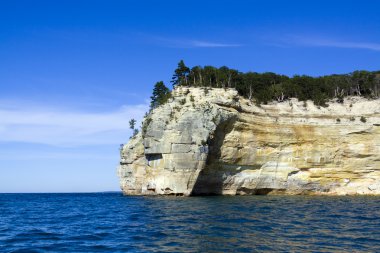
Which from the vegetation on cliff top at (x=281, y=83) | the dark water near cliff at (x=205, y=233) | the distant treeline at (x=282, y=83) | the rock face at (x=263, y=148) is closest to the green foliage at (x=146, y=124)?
the rock face at (x=263, y=148)

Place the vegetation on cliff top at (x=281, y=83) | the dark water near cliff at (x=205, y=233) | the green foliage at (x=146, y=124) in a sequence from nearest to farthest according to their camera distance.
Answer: the dark water near cliff at (x=205, y=233)
the green foliage at (x=146, y=124)
the vegetation on cliff top at (x=281, y=83)

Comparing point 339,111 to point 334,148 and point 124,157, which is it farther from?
point 124,157

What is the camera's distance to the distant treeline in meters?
62.6

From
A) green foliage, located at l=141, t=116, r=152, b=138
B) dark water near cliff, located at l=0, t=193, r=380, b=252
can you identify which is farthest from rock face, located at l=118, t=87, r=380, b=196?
dark water near cliff, located at l=0, t=193, r=380, b=252

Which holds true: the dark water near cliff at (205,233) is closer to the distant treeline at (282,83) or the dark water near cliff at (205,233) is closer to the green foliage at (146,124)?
the green foliage at (146,124)

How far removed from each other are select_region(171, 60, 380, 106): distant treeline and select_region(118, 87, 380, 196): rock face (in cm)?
594

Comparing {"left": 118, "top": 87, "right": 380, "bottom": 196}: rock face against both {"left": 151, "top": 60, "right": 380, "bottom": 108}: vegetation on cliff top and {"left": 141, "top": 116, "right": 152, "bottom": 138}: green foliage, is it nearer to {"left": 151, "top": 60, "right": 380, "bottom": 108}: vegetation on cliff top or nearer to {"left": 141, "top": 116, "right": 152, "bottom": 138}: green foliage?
{"left": 141, "top": 116, "right": 152, "bottom": 138}: green foliage

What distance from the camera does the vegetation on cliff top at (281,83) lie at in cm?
6250

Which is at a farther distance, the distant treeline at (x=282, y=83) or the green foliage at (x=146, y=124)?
the distant treeline at (x=282, y=83)

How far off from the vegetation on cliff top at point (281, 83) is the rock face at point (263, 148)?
5767mm

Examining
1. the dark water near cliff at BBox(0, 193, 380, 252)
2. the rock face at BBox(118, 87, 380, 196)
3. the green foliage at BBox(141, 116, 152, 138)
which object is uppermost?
the green foliage at BBox(141, 116, 152, 138)

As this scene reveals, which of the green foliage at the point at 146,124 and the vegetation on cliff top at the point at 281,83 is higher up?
the vegetation on cliff top at the point at 281,83

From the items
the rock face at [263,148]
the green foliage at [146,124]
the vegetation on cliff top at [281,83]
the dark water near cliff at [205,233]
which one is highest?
the vegetation on cliff top at [281,83]

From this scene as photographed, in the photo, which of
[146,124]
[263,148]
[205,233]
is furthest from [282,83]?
[205,233]
